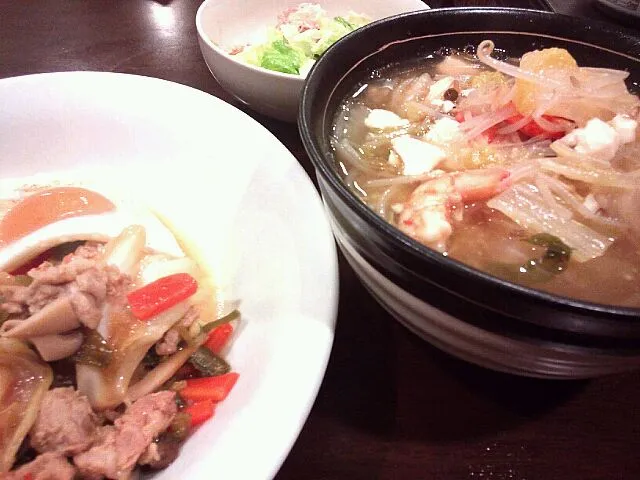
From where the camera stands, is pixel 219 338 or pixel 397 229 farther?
pixel 219 338

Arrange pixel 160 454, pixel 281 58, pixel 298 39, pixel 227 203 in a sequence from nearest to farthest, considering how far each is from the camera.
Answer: pixel 160 454
pixel 227 203
pixel 281 58
pixel 298 39

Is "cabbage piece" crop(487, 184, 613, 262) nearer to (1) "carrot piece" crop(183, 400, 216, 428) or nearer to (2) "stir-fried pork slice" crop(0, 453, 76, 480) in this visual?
(1) "carrot piece" crop(183, 400, 216, 428)

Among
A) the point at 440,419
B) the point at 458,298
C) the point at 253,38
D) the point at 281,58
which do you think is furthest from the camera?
the point at 253,38

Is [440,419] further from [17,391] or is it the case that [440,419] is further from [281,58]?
[281,58]

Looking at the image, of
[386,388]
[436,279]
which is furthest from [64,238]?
[436,279]

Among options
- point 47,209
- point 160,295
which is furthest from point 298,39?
point 160,295

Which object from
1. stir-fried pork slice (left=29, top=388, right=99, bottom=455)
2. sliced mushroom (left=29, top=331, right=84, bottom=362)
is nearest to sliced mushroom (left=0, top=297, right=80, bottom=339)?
sliced mushroom (left=29, top=331, right=84, bottom=362)

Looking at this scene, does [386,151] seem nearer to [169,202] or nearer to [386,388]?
[386,388]
